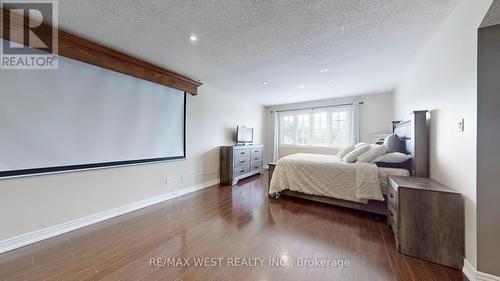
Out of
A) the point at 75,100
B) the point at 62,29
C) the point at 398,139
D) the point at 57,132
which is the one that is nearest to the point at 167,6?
the point at 62,29

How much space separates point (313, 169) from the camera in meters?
3.06

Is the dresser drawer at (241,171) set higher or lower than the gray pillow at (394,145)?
lower

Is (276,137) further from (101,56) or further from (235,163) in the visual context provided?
(101,56)

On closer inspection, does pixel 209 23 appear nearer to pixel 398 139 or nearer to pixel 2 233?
pixel 2 233

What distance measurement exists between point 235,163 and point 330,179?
2316mm

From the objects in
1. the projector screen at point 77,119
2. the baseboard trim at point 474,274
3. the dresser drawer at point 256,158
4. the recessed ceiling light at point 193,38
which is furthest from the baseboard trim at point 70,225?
the baseboard trim at point 474,274

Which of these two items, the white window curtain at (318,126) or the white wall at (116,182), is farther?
the white window curtain at (318,126)

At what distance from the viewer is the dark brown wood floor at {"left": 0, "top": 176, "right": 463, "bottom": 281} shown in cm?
151

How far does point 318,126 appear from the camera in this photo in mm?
5785

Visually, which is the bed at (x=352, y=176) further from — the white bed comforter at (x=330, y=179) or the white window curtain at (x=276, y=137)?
the white window curtain at (x=276, y=137)

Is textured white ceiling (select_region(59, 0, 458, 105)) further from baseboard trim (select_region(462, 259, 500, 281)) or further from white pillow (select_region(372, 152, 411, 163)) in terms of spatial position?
baseboard trim (select_region(462, 259, 500, 281))

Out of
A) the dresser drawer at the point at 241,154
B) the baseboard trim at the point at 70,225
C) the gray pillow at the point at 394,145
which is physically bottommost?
the baseboard trim at the point at 70,225

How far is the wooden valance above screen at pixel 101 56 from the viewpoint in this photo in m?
1.83

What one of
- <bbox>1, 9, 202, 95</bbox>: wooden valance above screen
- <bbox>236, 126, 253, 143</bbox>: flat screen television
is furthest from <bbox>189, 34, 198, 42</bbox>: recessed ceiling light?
<bbox>236, 126, 253, 143</bbox>: flat screen television
